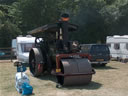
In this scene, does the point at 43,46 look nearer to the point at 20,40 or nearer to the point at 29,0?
the point at 20,40

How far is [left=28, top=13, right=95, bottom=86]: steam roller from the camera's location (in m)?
8.92

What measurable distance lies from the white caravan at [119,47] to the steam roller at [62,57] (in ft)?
31.1

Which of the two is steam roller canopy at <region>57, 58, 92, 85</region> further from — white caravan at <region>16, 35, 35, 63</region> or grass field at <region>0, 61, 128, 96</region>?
white caravan at <region>16, 35, 35, 63</region>

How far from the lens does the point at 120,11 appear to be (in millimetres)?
28875

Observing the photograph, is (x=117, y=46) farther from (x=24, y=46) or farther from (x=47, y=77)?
(x=47, y=77)

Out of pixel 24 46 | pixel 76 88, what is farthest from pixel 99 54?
pixel 76 88

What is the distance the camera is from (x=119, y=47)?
20.0 metres

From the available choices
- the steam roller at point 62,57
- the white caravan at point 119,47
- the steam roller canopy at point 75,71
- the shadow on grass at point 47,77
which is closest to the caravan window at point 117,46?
the white caravan at point 119,47

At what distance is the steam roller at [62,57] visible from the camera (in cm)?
892

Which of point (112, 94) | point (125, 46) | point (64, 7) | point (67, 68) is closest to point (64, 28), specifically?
point (67, 68)

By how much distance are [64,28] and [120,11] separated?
20888 millimetres

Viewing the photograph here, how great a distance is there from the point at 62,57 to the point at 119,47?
462 inches

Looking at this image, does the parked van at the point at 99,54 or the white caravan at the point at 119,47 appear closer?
the parked van at the point at 99,54

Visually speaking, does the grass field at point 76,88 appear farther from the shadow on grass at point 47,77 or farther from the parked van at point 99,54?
the parked van at point 99,54
